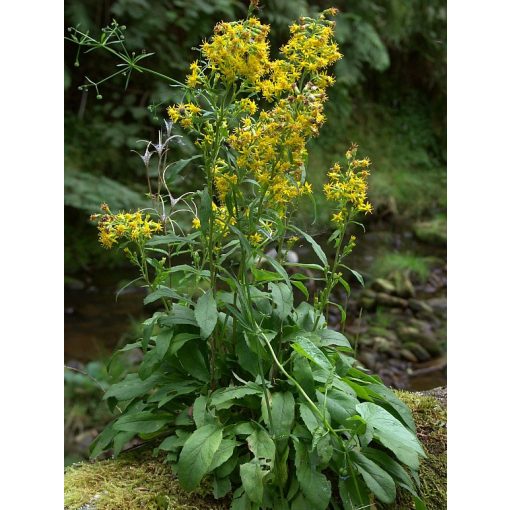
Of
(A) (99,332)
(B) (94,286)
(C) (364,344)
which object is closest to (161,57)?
(B) (94,286)

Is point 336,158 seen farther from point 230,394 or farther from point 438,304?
point 230,394

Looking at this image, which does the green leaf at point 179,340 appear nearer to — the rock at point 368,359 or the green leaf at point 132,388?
the green leaf at point 132,388

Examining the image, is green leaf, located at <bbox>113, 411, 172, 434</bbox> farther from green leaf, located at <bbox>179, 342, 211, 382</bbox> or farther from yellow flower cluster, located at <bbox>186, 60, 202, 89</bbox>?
yellow flower cluster, located at <bbox>186, 60, 202, 89</bbox>

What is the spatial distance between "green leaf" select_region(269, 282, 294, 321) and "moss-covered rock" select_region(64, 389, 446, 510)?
1.16 feet

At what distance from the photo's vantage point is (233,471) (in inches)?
52.5

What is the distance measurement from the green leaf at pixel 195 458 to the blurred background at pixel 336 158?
1063mm

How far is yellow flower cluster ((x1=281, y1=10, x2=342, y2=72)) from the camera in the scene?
47.1 inches

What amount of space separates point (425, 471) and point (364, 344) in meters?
1.80

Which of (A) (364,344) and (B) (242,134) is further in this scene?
(A) (364,344)

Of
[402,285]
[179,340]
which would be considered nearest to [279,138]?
[179,340]

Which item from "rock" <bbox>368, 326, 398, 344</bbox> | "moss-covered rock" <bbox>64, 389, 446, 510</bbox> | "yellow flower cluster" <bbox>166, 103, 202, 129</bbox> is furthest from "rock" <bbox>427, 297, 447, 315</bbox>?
"yellow flower cluster" <bbox>166, 103, 202, 129</bbox>

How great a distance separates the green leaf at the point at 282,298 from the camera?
53.0 inches

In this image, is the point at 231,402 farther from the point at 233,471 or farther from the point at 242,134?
the point at 242,134

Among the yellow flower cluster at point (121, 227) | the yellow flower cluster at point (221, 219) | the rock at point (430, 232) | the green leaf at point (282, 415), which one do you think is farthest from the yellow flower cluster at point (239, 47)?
the rock at point (430, 232)
